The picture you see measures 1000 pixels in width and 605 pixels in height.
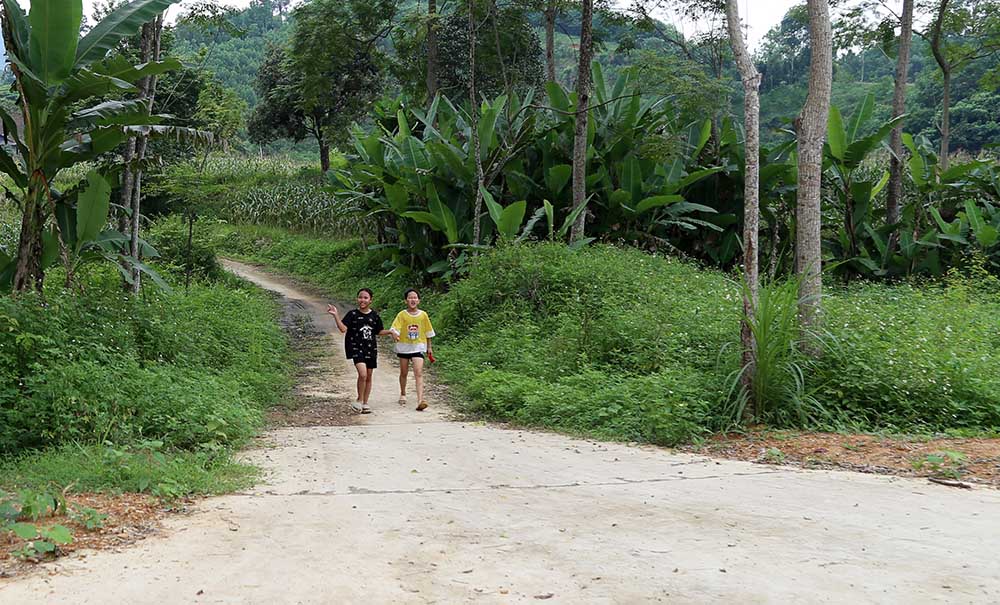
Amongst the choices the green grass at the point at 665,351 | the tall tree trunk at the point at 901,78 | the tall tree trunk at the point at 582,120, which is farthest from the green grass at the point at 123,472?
the tall tree trunk at the point at 901,78

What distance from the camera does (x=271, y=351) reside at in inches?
504

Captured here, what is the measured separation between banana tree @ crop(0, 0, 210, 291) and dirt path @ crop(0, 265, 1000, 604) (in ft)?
12.5

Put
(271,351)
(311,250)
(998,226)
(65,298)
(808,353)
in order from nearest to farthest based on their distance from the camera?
(65,298) → (808,353) → (271,351) → (998,226) → (311,250)

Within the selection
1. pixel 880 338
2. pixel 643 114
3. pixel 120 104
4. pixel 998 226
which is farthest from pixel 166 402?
pixel 998 226

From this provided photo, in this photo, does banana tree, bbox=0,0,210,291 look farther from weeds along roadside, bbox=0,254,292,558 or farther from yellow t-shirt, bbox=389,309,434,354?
yellow t-shirt, bbox=389,309,434,354

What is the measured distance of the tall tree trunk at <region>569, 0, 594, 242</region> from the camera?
1480 cm

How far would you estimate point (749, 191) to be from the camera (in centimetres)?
826

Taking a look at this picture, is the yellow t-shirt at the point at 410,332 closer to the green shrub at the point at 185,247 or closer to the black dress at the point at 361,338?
the black dress at the point at 361,338

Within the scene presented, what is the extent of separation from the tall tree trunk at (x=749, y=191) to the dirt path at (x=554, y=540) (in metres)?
1.65

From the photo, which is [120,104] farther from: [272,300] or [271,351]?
[272,300]

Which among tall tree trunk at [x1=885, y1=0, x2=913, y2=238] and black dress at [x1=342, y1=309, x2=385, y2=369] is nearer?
black dress at [x1=342, y1=309, x2=385, y2=369]

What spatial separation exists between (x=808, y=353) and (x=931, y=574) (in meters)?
4.69

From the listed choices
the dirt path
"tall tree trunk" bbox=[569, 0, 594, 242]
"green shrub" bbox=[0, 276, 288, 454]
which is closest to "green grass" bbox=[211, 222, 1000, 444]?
"tall tree trunk" bbox=[569, 0, 594, 242]

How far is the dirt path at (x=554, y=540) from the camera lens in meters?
3.67
